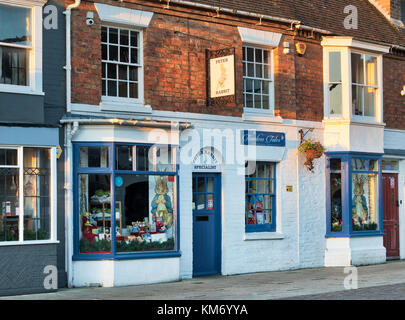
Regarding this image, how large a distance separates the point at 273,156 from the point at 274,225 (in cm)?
171

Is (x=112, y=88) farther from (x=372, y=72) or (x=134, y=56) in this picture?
(x=372, y=72)

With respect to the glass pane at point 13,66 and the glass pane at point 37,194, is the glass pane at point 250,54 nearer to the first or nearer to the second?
the glass pane at point 13,66

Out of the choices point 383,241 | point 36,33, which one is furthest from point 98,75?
point 383,241

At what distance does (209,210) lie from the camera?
51.8 ft

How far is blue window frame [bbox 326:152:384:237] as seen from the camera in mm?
17719

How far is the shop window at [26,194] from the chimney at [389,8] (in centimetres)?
1184

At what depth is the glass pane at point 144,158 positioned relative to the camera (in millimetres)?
14250

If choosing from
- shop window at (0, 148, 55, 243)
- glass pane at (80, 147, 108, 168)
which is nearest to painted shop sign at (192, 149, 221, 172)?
glass pane at (80, 147, 108, 168)

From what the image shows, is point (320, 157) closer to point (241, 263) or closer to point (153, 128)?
point (241, 263)

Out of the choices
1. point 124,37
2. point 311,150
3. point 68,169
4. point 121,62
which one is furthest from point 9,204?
point 311,150

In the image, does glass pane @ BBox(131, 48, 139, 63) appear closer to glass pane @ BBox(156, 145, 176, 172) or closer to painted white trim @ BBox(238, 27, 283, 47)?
glass pane @ BBox(156, 145, 176, 172)

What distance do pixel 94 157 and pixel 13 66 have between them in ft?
7.86
